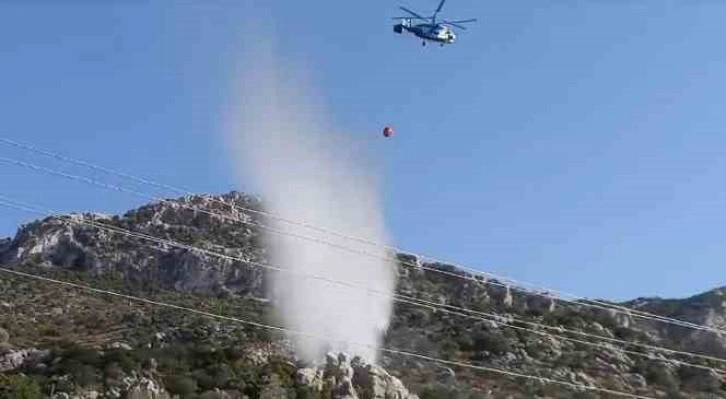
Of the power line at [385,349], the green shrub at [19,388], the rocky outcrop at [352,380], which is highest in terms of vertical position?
the power line at [385,349]

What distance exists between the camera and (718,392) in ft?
238

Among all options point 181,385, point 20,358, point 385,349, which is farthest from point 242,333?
point 181,385

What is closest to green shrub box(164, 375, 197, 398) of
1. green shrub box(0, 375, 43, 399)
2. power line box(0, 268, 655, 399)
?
power line box(0, 268, 655, 399)

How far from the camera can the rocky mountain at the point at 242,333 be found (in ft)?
193

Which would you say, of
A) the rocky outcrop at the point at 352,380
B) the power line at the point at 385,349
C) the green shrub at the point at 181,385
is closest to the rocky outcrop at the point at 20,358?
the power line at the point at 385,349

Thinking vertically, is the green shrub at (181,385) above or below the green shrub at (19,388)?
above

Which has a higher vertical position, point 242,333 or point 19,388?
point 242,333

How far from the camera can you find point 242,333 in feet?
249

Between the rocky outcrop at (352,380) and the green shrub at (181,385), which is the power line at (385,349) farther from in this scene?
the green shrub at (181,385)

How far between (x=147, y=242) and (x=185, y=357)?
1383 inches

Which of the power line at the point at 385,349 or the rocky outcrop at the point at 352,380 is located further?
the power line at the point at 385,349

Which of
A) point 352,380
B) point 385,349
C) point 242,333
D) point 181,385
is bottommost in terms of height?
point 181,385

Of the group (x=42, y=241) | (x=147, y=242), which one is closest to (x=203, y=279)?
(x=147, y=242)

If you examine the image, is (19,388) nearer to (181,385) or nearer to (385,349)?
(181,385)
